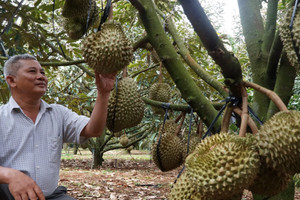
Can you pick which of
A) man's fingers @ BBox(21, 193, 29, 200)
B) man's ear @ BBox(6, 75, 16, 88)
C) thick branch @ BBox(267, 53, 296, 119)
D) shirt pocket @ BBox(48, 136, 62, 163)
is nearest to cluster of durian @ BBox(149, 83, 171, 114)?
shirt pocket @ BBox(48, 136, 62, 163)

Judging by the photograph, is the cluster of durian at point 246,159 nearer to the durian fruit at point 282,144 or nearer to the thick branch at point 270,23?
the durian fruit at point 282,144

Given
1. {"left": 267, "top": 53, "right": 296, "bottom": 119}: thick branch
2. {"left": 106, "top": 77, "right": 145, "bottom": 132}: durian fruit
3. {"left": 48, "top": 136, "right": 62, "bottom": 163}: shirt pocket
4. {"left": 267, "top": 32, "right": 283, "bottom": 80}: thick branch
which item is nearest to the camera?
{"left": 267, "top": 32, "right": 283, "bottom": 80}: thick branch

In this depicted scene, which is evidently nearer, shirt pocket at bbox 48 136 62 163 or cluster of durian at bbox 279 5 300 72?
cluster of durian at bbox 279 5 300 72

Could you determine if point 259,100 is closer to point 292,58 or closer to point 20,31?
point 292,58

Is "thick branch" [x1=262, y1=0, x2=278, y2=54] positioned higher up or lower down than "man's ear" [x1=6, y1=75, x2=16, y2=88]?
higher up

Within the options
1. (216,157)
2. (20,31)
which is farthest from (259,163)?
(20,31)

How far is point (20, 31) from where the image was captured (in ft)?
6.91

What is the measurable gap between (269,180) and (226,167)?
17 centimetres

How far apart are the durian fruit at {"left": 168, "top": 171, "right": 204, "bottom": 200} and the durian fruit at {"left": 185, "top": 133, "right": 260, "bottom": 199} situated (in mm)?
76

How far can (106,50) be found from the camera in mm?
A: 1017

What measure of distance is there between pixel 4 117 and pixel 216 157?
1.28 metres

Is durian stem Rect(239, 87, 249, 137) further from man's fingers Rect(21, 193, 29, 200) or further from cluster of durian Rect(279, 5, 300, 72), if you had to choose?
man's fingers Rect(21, 193, 29, 200)

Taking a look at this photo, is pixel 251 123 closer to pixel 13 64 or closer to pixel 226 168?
pixel 226 168

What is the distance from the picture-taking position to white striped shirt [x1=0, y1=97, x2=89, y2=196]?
1554mm
